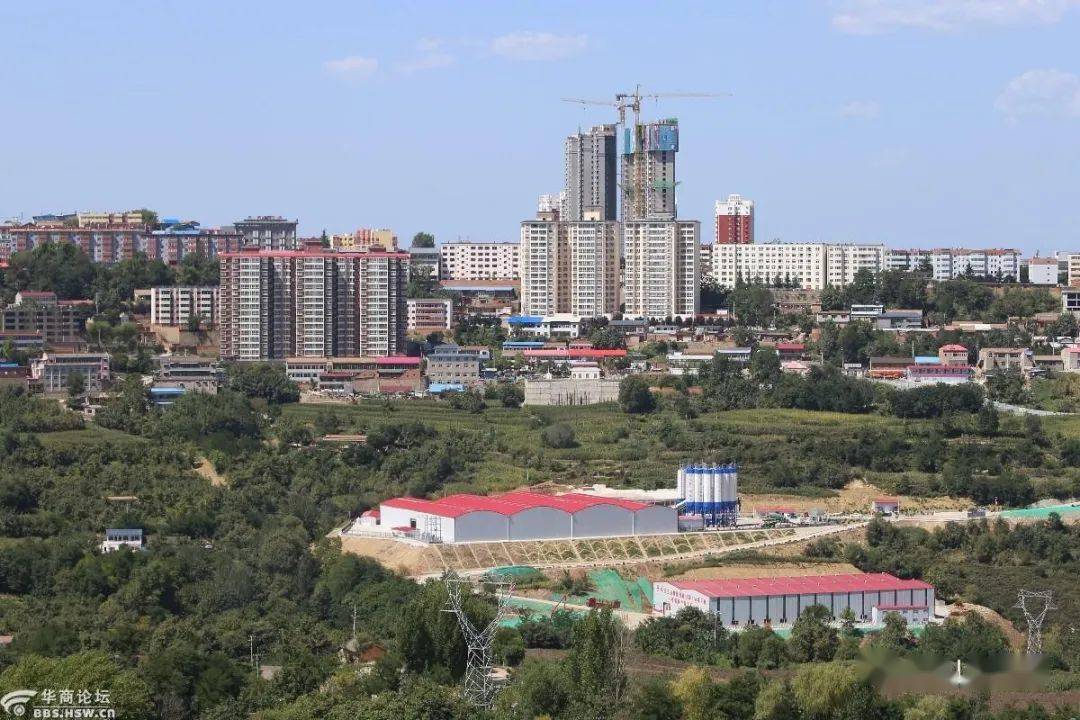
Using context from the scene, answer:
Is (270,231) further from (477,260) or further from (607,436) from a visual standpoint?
(607,436)

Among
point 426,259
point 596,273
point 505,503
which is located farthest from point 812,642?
point 426,259

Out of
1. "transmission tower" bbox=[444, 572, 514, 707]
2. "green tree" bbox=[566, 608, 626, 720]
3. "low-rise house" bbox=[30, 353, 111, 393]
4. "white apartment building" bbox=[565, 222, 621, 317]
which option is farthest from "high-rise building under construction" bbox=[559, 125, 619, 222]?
"green tree" bbox=[566, 608, 626, 720]

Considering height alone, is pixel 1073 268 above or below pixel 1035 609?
above

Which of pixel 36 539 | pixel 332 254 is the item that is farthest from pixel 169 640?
pixel 332 254

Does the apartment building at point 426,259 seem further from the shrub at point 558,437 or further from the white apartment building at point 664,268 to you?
the shrub at point 558,437

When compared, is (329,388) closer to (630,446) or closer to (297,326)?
(297,326)
